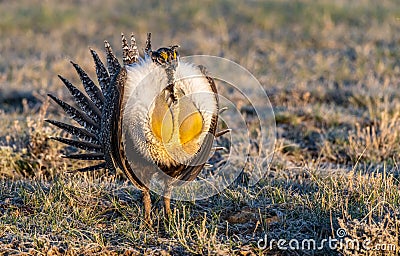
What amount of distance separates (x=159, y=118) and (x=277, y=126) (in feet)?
8.90

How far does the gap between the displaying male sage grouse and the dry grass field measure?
1.05ft

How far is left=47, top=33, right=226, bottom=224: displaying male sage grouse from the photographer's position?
299 cm

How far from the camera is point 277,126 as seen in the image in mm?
5602

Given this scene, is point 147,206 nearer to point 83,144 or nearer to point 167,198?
point 167,198

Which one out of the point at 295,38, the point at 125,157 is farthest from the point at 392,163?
the point at 295,38

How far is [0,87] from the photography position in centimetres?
661

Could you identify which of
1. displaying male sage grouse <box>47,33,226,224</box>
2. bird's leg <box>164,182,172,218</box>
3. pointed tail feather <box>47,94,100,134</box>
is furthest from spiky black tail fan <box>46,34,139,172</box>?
bird's leg <box>164,182,172,218</box>

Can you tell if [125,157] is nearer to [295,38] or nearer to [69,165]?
[69,165]

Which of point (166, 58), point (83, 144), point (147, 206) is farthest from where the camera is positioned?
point (83, 144)

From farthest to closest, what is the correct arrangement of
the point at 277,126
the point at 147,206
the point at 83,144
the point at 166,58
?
1. the point at 277,126
2. the point at 83,144
3. the point at 147,206
4. the point at 166,58

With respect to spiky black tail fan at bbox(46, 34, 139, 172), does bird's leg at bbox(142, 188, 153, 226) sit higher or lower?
lower

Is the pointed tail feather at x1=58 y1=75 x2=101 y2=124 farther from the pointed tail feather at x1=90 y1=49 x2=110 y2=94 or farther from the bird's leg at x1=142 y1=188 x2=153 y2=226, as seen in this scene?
the bird's leg at x1=142 y1=188 x2=153 y2=226

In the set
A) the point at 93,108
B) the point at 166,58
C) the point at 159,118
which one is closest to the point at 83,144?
the point at 93,108

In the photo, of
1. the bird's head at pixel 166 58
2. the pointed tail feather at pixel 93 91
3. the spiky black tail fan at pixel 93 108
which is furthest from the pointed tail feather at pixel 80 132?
the bird's head at pixel 166 58
